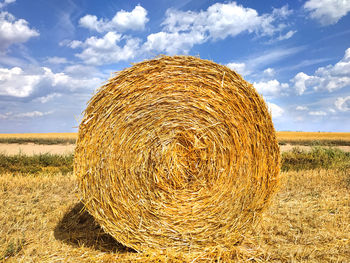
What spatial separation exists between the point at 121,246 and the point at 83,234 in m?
0.74

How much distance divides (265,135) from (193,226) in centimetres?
148

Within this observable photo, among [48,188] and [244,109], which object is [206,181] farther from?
[48,188]

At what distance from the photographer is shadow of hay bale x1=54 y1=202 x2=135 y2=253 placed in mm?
3729

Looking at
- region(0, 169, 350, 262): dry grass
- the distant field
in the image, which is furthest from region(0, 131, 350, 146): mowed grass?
region(0, 169, 350, 262): dry grass

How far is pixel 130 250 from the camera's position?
363 centimetres

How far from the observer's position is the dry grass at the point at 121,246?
339 centimetres

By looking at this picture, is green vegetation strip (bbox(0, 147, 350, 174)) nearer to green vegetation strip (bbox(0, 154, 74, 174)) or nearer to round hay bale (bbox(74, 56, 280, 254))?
green vegetation strip (bbox(0, 154, 74, 174))

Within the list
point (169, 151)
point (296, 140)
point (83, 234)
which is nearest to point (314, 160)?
point (169, 151)

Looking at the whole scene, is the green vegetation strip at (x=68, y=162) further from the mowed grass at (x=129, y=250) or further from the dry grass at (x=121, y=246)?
the dry grass at (x=121, y=246)

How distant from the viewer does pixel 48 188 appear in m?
6.46

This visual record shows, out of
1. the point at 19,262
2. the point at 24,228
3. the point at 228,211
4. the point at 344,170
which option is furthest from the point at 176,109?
the point at 344,170

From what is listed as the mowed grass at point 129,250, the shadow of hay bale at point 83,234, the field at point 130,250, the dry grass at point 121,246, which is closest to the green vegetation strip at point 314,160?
the field at point 130,250

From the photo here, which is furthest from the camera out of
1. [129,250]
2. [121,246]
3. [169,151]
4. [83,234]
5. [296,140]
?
[296,140]

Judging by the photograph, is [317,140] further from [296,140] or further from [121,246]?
[121,246]
